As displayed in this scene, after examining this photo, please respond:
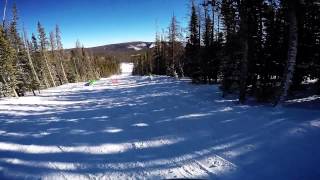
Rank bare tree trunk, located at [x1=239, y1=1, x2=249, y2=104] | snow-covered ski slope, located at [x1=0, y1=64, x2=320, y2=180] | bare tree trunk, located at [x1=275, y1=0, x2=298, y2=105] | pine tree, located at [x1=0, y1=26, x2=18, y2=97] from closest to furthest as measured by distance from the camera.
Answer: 1. snow-covered ski slope, located at [x1=0, y1=64, x2=320, y2=180]
2. bare tree trunk, located at [x1=275, y1=0, x2=298, y2=105]
3. bare tree trunk, located at [x1=239, y1=1, x2=249, y2=104]
4. pine tree, located at [x1=0, y1=26, x2=18, y2=97]

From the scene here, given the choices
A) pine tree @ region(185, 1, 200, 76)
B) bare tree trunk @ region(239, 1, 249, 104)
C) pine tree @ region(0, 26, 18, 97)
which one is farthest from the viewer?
pine tree @ region(185, 1, 200, 76)

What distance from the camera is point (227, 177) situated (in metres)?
7.04

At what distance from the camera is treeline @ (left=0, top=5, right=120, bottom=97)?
116 ft

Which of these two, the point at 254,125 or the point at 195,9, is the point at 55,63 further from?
the point at 254,125

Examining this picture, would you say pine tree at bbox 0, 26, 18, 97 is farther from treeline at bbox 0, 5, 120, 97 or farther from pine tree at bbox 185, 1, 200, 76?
pine tree at bbox 185, 1, 200, 76

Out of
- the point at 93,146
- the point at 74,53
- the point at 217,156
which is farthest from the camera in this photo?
the point at 74,53

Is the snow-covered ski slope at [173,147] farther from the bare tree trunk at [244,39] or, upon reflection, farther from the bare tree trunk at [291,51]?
the bare tree trunk at [244,39]

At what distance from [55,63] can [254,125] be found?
67.2 metres

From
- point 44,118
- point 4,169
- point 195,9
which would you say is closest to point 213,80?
point 195,9

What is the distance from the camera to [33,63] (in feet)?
191

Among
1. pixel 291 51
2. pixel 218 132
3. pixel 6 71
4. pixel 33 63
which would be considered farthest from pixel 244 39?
pixel 33 63

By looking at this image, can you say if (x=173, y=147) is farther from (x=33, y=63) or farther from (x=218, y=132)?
(x=33, y=63)

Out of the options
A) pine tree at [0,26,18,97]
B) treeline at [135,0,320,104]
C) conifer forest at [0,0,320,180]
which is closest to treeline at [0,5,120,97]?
pine tree at [0,26,18,97]

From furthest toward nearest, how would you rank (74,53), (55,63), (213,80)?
(74,53), (55,63), (213,80)
